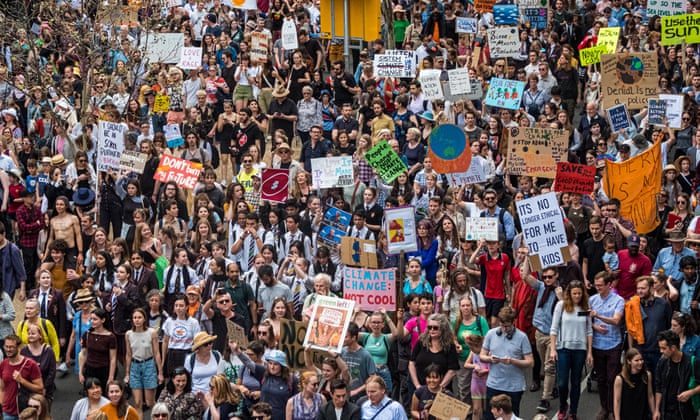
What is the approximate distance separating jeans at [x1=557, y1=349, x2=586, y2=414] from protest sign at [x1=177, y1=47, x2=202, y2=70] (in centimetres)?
1200

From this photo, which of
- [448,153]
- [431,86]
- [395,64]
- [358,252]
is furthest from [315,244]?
[395,64]

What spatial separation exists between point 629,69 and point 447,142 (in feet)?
12.4

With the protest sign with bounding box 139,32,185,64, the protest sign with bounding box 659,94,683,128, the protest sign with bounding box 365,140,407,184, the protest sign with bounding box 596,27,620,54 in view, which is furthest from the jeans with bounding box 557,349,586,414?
the protest sign with bounding box 139,32,185,64

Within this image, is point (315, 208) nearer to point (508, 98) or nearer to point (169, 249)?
point (169, 249)

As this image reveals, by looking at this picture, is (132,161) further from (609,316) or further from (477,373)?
(609,316)

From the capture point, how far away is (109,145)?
20.4 m

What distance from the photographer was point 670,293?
15.8 meters

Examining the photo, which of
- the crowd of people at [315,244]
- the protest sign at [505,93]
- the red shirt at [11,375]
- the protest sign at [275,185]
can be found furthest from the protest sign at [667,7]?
the red shirt at [11,375]

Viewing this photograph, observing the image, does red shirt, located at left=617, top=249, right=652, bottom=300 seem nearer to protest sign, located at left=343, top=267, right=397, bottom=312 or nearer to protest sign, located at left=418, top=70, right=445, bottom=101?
protest sign, located at left=343, top=267, right=397, bottom=312

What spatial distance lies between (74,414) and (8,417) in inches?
47.5

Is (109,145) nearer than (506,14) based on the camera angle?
Yes

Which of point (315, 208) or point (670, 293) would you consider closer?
point (670, 293)

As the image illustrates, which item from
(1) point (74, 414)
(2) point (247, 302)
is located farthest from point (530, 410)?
(1) point (74, 414)

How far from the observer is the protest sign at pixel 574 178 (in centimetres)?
1798
